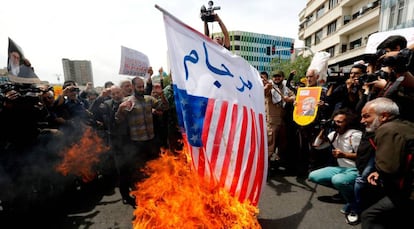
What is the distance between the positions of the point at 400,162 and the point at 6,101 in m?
4.59

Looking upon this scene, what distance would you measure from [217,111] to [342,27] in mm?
33392

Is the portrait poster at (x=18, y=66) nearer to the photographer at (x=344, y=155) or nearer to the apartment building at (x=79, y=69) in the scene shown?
the photographer at (x=344, y=155)

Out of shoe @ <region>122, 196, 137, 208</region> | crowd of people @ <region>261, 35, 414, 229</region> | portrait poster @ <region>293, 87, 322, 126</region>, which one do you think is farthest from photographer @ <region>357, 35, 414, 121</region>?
shoe @ <region>122, 196, 137, 208</region>

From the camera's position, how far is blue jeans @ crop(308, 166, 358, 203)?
324cm

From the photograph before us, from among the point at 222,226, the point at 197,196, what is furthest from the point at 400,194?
the point at 197,196

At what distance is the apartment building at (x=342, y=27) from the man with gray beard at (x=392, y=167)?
21.6 m

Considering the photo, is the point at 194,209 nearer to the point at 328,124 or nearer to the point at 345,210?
the point at 345,210

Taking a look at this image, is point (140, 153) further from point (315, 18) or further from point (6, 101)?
point (315, 18)

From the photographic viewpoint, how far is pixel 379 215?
2.33m

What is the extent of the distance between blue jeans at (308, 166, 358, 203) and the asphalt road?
0.31 meters

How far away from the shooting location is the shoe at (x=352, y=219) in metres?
3.04

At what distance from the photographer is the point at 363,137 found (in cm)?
300

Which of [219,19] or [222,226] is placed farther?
[219,19]

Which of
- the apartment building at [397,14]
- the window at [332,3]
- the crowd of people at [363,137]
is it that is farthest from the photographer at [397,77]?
the window at [332,3]
